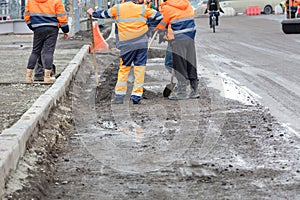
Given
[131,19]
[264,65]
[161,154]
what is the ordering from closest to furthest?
[161,154] < [131,19] < [264,65]

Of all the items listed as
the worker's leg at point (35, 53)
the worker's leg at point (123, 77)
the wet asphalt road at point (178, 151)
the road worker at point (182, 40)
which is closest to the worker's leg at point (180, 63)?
the road worker at point (182, 40)

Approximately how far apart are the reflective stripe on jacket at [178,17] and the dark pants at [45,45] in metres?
2.13

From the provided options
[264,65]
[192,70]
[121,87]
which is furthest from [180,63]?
[264,65]

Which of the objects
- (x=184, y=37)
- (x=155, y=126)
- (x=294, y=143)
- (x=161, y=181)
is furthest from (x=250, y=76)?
(x=161, y=181)

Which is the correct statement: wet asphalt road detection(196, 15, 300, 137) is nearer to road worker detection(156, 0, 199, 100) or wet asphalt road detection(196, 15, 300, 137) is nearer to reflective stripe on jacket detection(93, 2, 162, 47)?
road worker detection(156, 0, 199, 100)

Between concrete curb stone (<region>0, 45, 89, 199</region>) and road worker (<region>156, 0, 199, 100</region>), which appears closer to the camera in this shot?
concrete curb stone (<region>0, 45, 89, 199</region>)

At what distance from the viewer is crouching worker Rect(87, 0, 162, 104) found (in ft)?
34.8

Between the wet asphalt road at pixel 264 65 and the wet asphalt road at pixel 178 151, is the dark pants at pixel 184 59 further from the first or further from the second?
the wet asphalt road at pixel 264 65

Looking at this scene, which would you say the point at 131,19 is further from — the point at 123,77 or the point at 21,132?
the point at 21,132

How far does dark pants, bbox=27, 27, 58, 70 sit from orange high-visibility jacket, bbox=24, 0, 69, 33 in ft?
0.38

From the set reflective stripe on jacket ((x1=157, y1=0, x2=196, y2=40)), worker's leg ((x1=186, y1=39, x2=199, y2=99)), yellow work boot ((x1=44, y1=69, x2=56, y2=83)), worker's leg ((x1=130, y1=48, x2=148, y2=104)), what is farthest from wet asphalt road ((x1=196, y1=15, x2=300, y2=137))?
yellow work boot ((x1=44, y1=69, x2=56, y2=83))

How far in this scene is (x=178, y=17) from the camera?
1112cm

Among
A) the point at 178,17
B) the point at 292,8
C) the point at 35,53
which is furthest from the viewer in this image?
the point at 292,8

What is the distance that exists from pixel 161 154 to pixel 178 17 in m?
4.44
